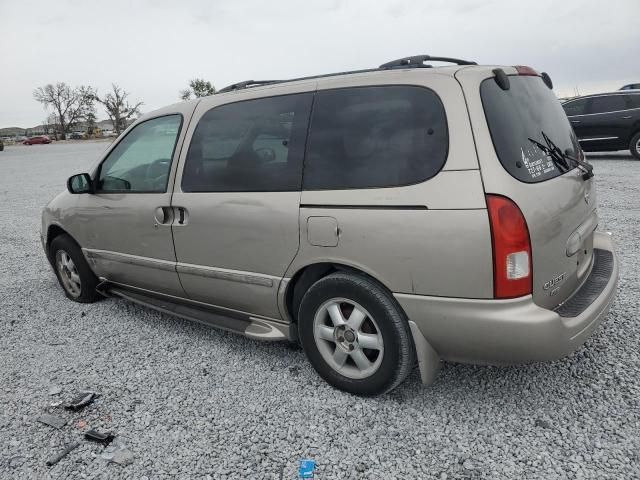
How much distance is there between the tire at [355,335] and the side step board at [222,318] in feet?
0.72

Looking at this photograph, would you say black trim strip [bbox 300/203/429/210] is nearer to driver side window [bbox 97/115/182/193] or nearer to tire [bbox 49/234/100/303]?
driver side window [bbox 97/115/182/193]

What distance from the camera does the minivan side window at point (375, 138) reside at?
2.41 meters

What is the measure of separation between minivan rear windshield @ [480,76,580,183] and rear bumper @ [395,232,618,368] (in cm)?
62

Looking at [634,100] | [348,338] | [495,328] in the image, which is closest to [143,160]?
[348,338]

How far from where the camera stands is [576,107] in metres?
12.3

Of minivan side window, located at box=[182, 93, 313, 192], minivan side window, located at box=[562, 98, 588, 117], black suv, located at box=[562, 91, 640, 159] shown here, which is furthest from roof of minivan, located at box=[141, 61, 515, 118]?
minivan side window, located at box=[562, 98, 588, 117]

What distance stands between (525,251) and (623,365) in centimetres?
125

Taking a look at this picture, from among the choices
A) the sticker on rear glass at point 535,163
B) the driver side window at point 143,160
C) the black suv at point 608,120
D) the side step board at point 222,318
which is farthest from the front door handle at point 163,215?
the black suv at point 608,120

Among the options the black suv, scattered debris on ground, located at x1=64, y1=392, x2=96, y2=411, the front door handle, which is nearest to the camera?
scattered debris on ground, located at x1=64, y1=392, x2=96, y2=411

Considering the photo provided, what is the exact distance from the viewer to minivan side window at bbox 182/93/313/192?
2861mm

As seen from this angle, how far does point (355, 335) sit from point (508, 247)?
934mm

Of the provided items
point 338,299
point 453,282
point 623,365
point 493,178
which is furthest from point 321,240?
point 623,365

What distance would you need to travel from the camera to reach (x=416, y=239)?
2.35 m

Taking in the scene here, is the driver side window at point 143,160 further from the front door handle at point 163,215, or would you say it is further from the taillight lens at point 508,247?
the taillight lens at point 508,247
